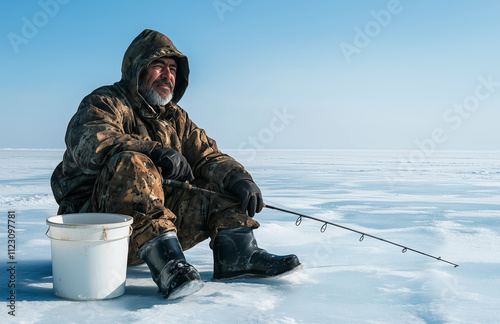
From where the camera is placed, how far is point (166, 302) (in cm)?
189

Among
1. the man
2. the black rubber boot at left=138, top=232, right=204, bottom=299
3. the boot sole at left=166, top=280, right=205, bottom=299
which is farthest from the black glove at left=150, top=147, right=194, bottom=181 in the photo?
the boot sole at left=166, top=280, right=205, bottom=299

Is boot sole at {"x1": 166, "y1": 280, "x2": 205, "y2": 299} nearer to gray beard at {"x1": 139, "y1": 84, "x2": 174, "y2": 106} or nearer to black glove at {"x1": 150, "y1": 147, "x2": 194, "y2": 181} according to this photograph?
black glove at {"x1": 150, "y1": 147, "x2": 194, "y2": 181}

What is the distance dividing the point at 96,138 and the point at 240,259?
3.12 ft

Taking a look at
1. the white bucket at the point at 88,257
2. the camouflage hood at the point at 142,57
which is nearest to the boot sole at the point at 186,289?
the white bucket at the point at 88,257

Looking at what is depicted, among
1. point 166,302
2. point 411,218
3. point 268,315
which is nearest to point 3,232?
point 166,302

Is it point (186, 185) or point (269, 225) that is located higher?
point (186, 185)

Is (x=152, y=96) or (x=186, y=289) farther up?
(x=152, y=96)

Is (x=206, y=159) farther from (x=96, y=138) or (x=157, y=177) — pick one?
(x=96, y=138)

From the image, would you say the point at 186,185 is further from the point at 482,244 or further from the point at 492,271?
the point at 482,244

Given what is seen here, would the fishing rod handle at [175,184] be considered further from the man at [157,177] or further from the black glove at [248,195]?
the black glove at [248,195]

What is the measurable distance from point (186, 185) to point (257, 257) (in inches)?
21.2

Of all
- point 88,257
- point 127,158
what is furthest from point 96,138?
point 88,257

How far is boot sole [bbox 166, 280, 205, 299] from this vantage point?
184cm

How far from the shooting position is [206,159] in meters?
2.69
